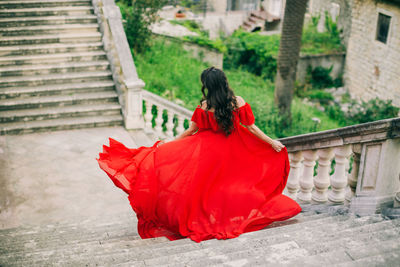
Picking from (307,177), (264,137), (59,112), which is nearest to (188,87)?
(59,112)

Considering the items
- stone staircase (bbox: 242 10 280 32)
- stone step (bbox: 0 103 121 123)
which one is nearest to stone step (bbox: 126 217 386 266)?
stone step (bbox: 0 103 121 123)

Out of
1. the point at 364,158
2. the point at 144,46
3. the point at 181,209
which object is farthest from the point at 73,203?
the point at 144,46

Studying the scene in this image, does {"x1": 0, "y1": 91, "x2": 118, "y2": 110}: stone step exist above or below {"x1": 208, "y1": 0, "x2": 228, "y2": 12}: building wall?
below

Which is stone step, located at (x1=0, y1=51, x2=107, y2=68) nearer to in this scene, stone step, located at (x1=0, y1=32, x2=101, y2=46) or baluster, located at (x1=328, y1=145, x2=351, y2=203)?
stone step, located at (x1=0, y1=32, x2=101, y2=46)

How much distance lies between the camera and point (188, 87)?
12.6 meters

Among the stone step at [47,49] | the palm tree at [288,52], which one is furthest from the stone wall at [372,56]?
the stone step at [47,49]

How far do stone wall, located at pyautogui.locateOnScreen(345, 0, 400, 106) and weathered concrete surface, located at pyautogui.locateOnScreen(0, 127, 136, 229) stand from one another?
38.6 ft

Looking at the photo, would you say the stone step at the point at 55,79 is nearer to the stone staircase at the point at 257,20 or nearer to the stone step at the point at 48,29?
the stone step at the point at 48,29

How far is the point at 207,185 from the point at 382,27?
14995mm

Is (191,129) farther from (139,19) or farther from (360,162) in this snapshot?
(139,19)

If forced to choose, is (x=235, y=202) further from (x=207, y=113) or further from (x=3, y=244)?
(x=3, y=244)

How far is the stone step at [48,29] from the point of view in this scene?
937 centimetres

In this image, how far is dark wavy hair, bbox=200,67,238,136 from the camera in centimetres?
408

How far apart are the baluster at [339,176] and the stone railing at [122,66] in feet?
14.7
